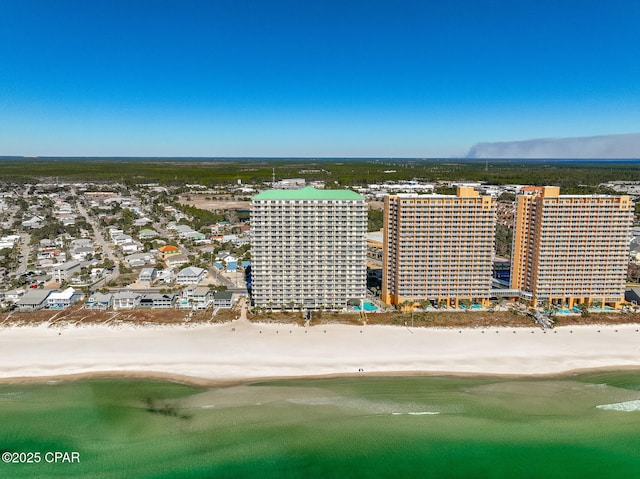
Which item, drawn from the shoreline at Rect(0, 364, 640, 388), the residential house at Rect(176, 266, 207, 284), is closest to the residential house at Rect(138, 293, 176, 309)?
the residential house at Rect(176, 266, 207, 284)

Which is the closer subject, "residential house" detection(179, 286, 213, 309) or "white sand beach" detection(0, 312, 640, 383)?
"white sand beach" detection(0, 312, 640, 383)

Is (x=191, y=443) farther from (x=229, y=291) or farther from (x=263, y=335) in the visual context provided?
(x=229, y=291)

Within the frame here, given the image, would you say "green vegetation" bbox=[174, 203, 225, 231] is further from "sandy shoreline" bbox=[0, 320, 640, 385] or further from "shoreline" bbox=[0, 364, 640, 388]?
"shoreline" bbox=[0, 364, 640, 388]

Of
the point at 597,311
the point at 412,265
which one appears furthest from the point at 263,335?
the point at 597,311

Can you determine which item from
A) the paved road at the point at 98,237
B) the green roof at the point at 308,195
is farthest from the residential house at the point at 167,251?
the green roof at the point at 308,195

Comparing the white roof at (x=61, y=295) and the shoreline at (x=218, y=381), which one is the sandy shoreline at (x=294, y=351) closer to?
the shoreline at (x=218, y=381)

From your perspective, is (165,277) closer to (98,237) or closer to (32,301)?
(32,301)

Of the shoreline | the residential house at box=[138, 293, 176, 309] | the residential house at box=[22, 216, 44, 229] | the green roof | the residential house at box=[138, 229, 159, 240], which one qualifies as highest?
the green roof
